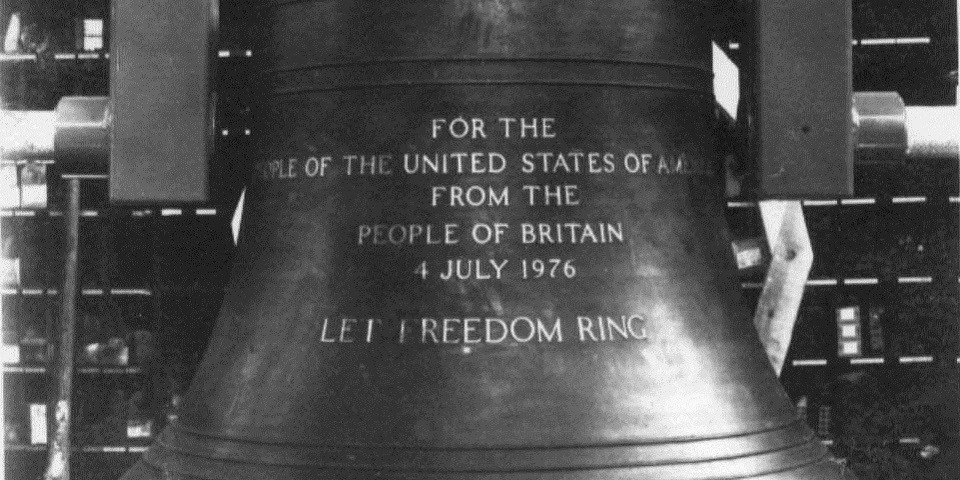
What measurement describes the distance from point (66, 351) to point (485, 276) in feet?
12.7

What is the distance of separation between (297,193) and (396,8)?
25 cm

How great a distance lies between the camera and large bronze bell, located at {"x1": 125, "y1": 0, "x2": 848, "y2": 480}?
1.72 metres

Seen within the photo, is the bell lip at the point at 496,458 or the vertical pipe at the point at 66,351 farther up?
the bell lip at the point at 496,458

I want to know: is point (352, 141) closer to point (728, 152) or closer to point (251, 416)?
point (251, 416)

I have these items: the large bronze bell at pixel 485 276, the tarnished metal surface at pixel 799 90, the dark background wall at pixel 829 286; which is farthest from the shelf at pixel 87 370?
the tarnished metal surface at pixel 799 90

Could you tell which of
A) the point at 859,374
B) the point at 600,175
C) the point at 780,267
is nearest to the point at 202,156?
the point at 600,175

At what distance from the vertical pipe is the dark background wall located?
4.4 inches

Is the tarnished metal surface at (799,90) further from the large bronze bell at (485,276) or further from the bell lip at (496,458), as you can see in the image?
the bell lip at (496,458)

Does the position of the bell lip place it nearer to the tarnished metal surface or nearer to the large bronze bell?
the large bronze bell

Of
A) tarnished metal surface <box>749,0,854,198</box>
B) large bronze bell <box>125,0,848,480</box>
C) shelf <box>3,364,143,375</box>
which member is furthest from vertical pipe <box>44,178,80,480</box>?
tarnished metal surface <box>749,0,854,198</box>

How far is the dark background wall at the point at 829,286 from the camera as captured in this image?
523 cm

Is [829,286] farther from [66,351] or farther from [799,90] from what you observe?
[799,90]

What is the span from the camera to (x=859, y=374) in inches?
210

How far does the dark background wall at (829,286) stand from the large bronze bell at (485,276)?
130 inches
